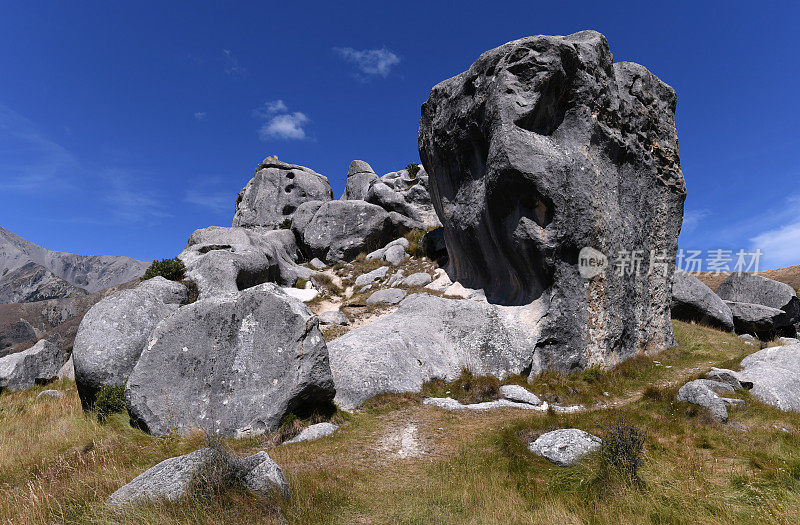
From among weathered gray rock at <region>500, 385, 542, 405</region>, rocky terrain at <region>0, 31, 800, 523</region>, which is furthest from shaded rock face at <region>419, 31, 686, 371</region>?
weathered gray rock at <region>500, 385, 542, 405</region>

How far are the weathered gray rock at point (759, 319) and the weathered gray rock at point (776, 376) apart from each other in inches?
589

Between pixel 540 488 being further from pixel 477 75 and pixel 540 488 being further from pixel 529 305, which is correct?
pixel 477 75

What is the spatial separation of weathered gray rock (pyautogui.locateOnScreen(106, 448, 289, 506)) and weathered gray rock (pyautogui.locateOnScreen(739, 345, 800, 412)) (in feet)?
45.0

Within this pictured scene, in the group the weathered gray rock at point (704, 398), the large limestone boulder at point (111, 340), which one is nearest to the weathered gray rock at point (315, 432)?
the large limestone boulder at point (111, 340)

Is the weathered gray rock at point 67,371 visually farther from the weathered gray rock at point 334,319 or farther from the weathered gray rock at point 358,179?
the weathered gray rock at point 358,179

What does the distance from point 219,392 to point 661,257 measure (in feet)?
66.2

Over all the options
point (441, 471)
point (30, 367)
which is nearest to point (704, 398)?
point (441, 471)

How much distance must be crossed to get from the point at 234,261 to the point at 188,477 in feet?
51.4

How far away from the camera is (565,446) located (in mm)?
7531

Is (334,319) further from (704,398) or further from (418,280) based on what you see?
(704,398)

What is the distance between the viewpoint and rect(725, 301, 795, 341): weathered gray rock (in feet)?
88.9

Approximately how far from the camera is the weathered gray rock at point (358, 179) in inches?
1778

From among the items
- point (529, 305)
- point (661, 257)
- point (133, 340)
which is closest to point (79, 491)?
point (133, 340)

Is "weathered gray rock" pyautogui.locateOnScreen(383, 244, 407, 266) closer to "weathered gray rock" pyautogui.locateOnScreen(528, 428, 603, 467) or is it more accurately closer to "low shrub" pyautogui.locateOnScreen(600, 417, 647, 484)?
"weathered gray rock" pyautogui.locateOnScreen(528, 428, 603, 467)
